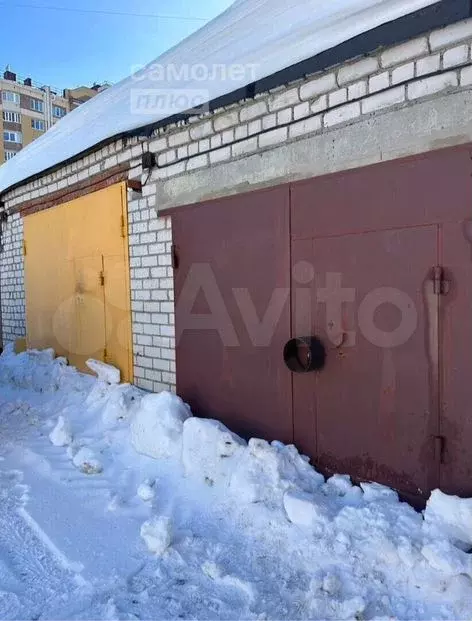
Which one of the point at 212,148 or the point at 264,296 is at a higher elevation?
the point at 212,148

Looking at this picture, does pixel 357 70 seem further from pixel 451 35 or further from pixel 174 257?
pixel 174 257

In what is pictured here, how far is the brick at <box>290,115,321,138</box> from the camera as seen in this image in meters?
3.05

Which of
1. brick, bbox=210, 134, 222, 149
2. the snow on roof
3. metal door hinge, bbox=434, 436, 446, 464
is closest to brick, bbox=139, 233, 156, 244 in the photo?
the snow on roof

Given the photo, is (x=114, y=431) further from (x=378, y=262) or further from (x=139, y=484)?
(x=378, y=262)

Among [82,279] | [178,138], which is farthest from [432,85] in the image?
Answer: [82,279]

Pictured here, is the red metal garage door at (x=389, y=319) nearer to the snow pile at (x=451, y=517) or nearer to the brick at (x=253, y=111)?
the snow pile at (x=451, y=517)

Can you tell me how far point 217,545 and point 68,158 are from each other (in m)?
4.39

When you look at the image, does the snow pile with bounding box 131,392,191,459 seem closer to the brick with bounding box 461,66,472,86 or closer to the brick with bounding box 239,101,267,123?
the brick with bounding box 239,101,267,123

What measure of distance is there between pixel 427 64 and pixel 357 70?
0.44 m

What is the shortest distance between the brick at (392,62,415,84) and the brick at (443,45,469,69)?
0.18 m

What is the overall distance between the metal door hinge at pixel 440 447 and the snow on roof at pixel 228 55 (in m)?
2.13

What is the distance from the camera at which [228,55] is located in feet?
10.8

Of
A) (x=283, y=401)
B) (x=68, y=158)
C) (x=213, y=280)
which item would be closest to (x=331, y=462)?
(x=283, y=401)

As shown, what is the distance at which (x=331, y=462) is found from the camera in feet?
10.1
